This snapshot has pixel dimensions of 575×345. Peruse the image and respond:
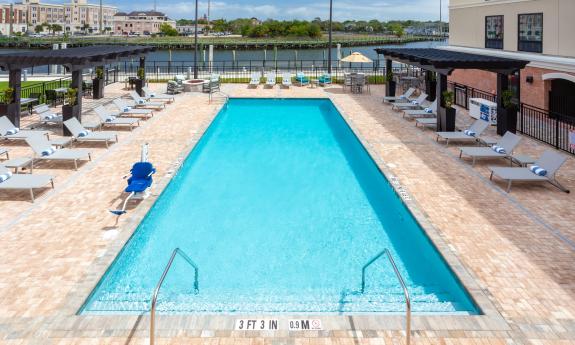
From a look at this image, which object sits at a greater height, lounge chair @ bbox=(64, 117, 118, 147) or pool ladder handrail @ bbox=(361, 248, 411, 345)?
lounge chair @ bbox=(64, 117, 118, 147)

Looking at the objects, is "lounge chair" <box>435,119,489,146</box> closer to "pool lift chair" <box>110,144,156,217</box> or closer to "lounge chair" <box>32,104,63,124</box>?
"pool lift chair" <box>110,144,156,217</box>

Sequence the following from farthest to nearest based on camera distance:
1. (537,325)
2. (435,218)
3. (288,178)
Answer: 1. (288,178)
2. (435,218)
3. (537,325)

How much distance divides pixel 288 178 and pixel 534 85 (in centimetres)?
1383

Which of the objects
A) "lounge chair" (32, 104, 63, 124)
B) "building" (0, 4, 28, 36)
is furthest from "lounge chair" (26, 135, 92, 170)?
"building" (0, 4, 28, 36)

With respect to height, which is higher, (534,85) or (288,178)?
(534,85)

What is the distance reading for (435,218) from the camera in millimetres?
8836

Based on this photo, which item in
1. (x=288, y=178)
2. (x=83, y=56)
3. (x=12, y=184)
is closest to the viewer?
(x=12, y=184)

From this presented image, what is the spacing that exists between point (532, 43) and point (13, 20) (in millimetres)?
183346

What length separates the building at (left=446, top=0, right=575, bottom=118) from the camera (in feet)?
60.3

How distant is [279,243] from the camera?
342 inches

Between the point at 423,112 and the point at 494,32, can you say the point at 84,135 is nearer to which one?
the point at 423,112

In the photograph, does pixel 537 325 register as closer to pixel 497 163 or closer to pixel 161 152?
pixel 497 163

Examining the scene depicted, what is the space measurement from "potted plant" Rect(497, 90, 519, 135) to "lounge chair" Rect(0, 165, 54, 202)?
1450 centimetres

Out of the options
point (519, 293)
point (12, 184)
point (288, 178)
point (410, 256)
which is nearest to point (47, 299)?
point (12, 184)
